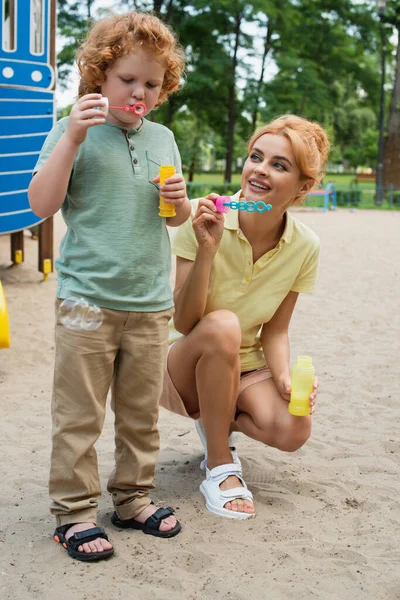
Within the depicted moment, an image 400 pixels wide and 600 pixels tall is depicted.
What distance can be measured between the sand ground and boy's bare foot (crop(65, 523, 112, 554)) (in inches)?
1.9

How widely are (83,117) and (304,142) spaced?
93 cm

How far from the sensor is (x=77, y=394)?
2.19 meters

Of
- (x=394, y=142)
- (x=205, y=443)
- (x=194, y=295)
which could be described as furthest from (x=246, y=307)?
(x=394, y=142)

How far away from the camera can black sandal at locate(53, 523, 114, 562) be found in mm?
2188

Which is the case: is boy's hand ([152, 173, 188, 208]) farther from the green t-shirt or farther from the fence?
the fence

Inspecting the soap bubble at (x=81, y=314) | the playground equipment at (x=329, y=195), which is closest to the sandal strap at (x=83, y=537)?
the soap bubble at (x=81, y=314)

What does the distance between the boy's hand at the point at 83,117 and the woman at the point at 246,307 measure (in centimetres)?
57

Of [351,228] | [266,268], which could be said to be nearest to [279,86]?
[351,228]

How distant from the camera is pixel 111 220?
2.15 metres

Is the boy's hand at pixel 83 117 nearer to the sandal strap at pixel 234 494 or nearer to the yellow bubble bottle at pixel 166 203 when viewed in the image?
the yellow bubble bottle at pixel 166 203

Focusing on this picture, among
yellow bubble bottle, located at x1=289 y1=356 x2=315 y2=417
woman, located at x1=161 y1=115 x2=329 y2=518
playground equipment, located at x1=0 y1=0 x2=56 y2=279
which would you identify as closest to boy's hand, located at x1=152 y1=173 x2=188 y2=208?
woman, located at x1=161 y1=115 x2=329 y2=518

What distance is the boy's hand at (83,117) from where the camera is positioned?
1953 mm

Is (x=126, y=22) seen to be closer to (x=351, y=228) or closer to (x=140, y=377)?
(x=140, y=377)

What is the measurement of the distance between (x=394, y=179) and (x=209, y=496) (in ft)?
76.8
